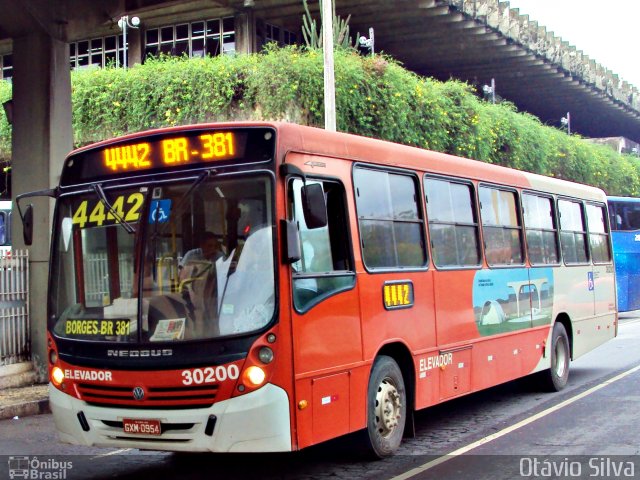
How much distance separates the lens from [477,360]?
918cm

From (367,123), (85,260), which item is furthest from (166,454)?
(367,123)

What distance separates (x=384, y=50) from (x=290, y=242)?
81.9 ft

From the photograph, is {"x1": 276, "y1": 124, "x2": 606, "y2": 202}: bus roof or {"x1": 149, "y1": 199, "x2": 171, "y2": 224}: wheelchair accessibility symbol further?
{"x1": 276, "y1": 124, "x2": 606, "y2": 202}: bus roof

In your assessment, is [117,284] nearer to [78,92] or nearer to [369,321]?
[369,321]

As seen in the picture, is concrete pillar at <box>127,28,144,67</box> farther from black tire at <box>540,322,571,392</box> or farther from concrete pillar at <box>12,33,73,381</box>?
black tire at <box>540,322,571,392</box>

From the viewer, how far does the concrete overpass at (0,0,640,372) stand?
12.9m

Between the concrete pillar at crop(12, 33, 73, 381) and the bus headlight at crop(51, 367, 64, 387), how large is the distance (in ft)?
20.1

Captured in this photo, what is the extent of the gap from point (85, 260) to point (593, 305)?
8.75m

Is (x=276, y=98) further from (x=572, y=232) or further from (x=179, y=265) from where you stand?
(x=179, y=265)

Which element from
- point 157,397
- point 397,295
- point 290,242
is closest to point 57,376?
point 157,397

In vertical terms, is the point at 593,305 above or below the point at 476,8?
below

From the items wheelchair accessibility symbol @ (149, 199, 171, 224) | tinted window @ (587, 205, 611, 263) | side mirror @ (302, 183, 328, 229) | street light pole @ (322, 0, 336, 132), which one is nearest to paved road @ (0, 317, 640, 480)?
side mirror @ (302, 183, 328, 229)

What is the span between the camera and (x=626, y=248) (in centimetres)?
2438

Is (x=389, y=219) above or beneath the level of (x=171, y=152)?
beneath
